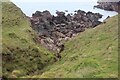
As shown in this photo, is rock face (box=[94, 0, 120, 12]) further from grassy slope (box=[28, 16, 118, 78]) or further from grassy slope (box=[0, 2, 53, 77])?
grassy slope (box=[0, 2, 53, 77])

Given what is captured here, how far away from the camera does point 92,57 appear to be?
4806 centimetres

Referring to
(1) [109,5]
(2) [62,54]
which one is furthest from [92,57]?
(1) [109,5]

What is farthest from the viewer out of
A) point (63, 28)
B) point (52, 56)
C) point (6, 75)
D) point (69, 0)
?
point (69, 0)

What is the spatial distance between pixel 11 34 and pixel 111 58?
22407mm

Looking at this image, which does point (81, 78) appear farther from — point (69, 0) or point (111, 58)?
point (69, 0)

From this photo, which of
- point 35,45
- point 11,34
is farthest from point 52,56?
point 11,34

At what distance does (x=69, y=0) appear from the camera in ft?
529

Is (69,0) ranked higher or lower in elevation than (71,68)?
lower

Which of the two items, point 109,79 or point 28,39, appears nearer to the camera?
point 109,79

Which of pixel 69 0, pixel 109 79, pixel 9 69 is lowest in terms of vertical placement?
pixel 69 0

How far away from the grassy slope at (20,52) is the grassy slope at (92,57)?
95.9 inches

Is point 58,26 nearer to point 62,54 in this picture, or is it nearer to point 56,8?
point 62,54

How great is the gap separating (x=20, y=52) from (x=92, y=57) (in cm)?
1297

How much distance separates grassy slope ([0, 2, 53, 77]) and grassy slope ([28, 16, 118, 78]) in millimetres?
2436
